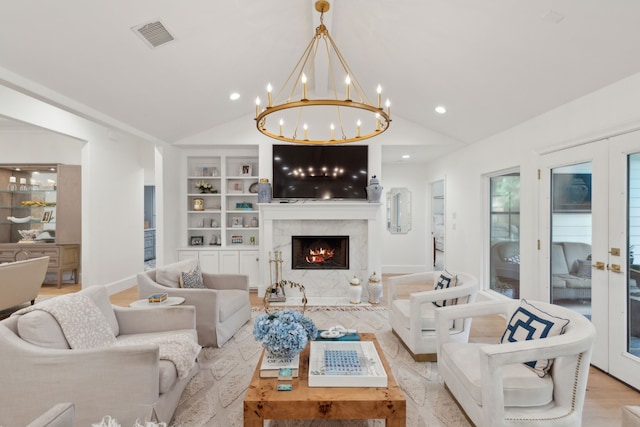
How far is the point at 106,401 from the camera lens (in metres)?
1.88

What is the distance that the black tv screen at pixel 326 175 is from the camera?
5.27m

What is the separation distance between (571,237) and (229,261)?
456 centimetres

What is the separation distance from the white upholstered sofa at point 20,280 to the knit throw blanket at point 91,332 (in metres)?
2.77

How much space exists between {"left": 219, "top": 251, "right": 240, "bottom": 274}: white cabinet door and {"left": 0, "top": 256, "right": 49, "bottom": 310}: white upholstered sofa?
2335 mm

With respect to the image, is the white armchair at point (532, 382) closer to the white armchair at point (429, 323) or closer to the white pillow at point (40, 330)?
the white armchair at point (429, 323)

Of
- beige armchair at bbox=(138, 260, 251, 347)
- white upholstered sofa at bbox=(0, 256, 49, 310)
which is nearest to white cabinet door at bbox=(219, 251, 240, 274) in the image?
beige armchair at bbox=(138, 260, 251, 347)

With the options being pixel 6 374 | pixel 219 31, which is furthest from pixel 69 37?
pixel 6 374

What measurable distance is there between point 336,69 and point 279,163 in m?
1.61

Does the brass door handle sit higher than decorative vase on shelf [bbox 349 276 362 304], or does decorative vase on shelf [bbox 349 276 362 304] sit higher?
the brass door handle

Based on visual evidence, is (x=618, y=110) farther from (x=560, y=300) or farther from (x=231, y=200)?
(x=231, y=200)

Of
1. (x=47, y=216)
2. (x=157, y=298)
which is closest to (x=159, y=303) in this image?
(x=157, y=298)

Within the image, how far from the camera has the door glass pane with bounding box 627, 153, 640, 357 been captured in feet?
8.56

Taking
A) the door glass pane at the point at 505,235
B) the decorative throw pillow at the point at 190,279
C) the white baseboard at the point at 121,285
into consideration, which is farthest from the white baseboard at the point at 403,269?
the white baseboard at the point at 121,285

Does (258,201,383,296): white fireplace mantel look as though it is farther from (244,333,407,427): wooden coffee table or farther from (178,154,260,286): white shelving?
(244,333,407,427): wooden coffee table
